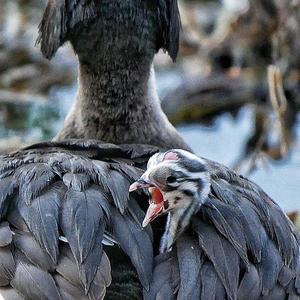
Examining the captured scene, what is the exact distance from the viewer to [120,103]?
4.71 metres

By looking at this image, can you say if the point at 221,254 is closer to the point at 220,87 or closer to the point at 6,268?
the point at 6,268

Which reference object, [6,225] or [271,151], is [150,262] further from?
[271,151]

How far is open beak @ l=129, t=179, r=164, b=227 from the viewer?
12.1ft

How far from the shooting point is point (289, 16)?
277 inches

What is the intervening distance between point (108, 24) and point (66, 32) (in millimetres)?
161

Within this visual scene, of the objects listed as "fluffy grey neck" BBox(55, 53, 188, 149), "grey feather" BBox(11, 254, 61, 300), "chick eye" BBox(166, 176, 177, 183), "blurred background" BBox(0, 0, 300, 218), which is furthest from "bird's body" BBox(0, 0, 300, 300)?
"blurred background" BBox(0, 0, 300, 218)

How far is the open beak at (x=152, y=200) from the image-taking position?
12.1 ft

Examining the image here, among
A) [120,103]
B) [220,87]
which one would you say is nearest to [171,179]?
[120,103]

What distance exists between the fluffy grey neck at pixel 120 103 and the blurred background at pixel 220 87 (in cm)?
159

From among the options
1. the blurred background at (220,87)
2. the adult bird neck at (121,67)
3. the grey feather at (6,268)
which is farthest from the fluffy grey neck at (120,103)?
the blurred background at (220,87)

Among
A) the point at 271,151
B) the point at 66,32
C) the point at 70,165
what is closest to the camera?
the point at 70,165

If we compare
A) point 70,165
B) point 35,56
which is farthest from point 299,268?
point 35,56

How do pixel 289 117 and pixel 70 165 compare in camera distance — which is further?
pixel 289 117

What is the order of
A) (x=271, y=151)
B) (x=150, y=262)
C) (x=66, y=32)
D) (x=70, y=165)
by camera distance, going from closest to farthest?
(x=150, y=262) → (x=70, y=165) → (x=66, y=32) → (x=271, y=151)
